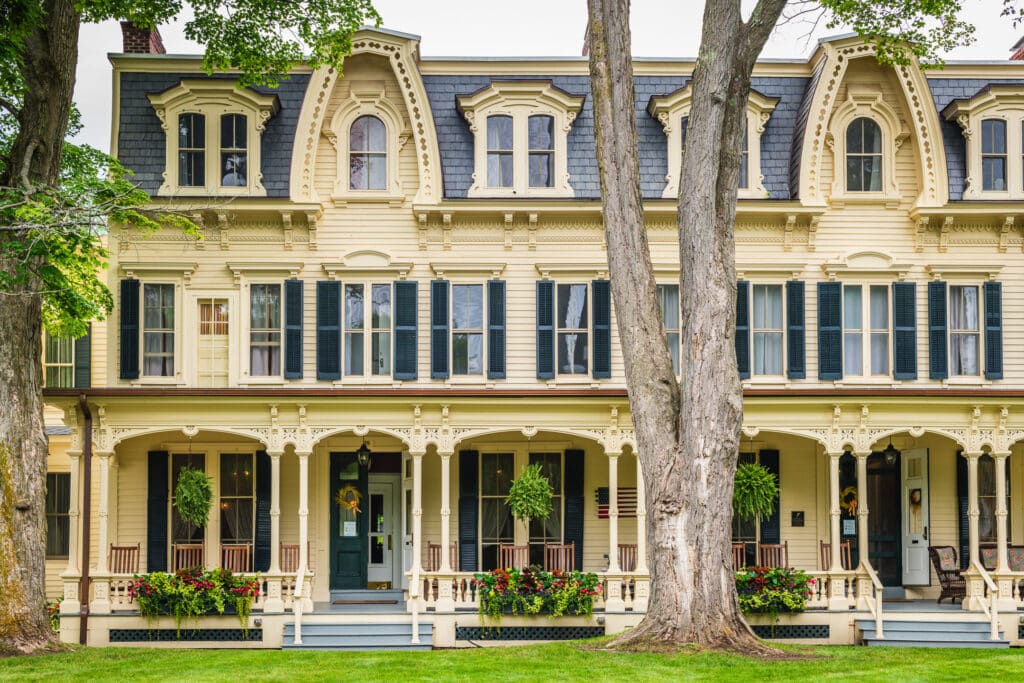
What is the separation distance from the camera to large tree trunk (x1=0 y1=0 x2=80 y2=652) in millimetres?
16500

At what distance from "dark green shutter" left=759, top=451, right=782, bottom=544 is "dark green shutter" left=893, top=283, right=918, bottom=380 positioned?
2670 mm

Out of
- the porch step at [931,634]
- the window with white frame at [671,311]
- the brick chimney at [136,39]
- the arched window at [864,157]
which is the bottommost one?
the porch step at [931,634]

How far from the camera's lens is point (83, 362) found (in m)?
22.4

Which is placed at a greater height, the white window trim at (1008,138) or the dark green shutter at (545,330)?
the white window trim at (1008,138)

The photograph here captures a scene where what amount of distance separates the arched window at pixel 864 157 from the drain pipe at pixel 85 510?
14.0 meters

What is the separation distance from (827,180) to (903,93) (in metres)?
2.02

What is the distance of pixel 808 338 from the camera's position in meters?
22.2

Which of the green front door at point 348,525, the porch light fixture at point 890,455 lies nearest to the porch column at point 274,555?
the green front door at point 348,525

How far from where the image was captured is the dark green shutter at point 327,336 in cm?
2159

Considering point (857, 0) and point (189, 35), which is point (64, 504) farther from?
point (857, 0)

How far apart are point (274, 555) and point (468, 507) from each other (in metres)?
3.64

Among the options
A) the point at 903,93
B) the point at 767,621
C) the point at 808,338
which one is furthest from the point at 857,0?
the point at 767,621

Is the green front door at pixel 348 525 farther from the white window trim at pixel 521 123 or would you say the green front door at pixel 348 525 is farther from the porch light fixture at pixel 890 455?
the porch light fixture at pixel 890 455

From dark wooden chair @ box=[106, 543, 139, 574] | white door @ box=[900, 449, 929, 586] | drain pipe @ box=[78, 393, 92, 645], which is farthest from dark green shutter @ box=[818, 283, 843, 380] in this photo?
drain pipe @ box=[78, 393, 92, 645]
